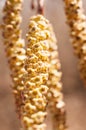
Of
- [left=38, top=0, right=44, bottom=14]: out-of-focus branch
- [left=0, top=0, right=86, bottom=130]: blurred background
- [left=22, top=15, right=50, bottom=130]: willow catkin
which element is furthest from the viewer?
[left=0, top=0, right=86, bottom=130]: blurred background

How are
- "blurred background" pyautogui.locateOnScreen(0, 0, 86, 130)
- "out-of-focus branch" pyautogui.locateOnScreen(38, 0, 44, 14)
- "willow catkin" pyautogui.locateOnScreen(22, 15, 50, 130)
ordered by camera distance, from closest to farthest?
"willow catkin" pyautogui.locateOnScreen(22, 15, 50, 130) → "out-of-focus branch" pyautogui.locateOnScreen(38, 0, 44, 14) → "blurred background" pyautogui.locateOnScreen(0, 0, 86, 130)

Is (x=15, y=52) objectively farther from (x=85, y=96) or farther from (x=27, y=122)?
(x=85, y=96)

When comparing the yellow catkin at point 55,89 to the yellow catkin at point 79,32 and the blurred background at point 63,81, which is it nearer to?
the yellow catkin at point 79,32

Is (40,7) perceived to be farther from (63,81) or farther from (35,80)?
(63,81)

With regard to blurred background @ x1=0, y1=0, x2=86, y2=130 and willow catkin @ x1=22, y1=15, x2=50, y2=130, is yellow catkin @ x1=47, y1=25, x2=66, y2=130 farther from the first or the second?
blurred background @ x1=0, y1=0, x2=86, y2=130

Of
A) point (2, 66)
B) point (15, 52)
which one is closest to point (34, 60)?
point (15, 52)

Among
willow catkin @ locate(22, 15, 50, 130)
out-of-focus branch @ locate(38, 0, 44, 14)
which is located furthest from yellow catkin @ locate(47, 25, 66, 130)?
willow catkin @ locate(22, 15, 50, 130)

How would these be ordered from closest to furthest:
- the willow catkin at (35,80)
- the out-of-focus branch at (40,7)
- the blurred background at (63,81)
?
the willow catkin at (35,80) < the out-of-focus branch at (40,7) < the blurred background at (63,81)

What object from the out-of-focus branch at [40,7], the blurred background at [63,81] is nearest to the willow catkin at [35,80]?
the out-of-focus branch at [40,7]
